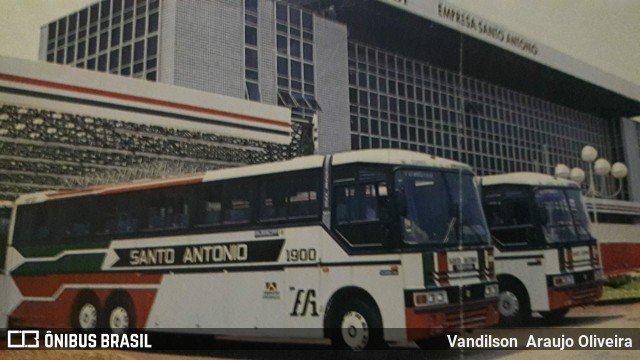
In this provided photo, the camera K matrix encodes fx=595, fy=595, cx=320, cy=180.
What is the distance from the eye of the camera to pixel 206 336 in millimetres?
6883

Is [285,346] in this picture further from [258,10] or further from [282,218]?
[258,10]

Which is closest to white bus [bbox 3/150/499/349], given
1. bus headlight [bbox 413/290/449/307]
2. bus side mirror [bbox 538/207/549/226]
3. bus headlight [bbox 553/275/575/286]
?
bus headlight [bbox 413/290/449/307]

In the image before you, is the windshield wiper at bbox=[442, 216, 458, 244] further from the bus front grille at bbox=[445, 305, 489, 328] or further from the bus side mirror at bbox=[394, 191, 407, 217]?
the bus front grille at bbox=[445, 305, 489, 328]

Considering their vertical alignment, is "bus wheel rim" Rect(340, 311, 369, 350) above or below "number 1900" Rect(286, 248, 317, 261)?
below

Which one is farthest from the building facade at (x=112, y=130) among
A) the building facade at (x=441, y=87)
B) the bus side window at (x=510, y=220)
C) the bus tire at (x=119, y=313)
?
the bus side window at (x=510, y=220)

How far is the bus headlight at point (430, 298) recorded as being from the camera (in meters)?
5.29

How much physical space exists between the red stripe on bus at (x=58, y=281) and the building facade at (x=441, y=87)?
2.81 meters

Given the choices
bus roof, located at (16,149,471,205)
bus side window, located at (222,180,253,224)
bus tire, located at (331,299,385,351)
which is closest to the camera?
bus tire, located at (331,299,385,351)

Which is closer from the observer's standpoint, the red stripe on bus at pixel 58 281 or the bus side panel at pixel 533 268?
the red stripe on bus at pixel 58 281

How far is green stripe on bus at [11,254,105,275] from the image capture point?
23.1 feet

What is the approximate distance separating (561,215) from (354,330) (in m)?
3.61

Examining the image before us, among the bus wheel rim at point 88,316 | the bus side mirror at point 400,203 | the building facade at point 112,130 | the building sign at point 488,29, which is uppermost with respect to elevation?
the building sign at point 488,29

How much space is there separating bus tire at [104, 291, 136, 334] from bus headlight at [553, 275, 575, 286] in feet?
16.6

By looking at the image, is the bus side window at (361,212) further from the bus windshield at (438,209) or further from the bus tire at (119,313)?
the bus tire at (119,313)
